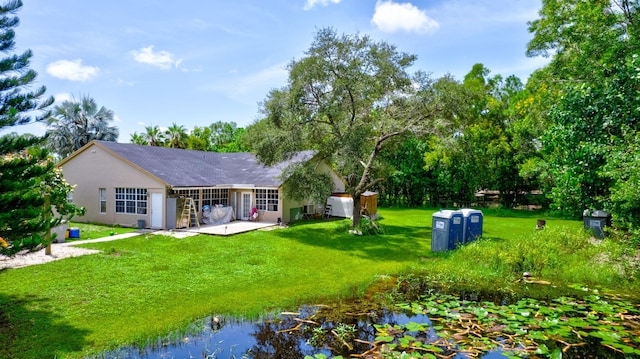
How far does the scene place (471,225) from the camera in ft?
45.0

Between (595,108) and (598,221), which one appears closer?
(595,108)

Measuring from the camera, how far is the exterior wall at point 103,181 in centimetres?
1747

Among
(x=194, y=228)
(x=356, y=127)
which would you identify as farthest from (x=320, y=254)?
(x=194, y=228)

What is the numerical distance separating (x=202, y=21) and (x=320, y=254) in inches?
341

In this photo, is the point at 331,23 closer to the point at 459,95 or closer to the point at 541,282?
the point at 459,95

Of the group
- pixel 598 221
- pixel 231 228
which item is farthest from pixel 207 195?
pixel 598 221

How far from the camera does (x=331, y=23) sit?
16016mm

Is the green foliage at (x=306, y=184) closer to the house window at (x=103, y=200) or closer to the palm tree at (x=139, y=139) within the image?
the house window at (x=103, y=200)

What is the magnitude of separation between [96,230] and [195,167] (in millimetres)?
6241

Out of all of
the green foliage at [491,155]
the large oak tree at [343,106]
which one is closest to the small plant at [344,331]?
the large oak tree at [343,106]

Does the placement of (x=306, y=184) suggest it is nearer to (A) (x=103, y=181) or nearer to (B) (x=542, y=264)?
(B) (x=542, y=264)

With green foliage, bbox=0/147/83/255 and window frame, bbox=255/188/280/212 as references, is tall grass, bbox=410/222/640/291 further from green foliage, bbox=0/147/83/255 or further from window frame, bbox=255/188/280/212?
window frame, bbox=255/188/280/212

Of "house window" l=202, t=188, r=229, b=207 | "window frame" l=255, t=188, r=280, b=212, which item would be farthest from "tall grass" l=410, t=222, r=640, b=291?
"house window" l=202, t=188, r=229, b=207

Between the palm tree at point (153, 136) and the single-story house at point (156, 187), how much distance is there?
1358cm
